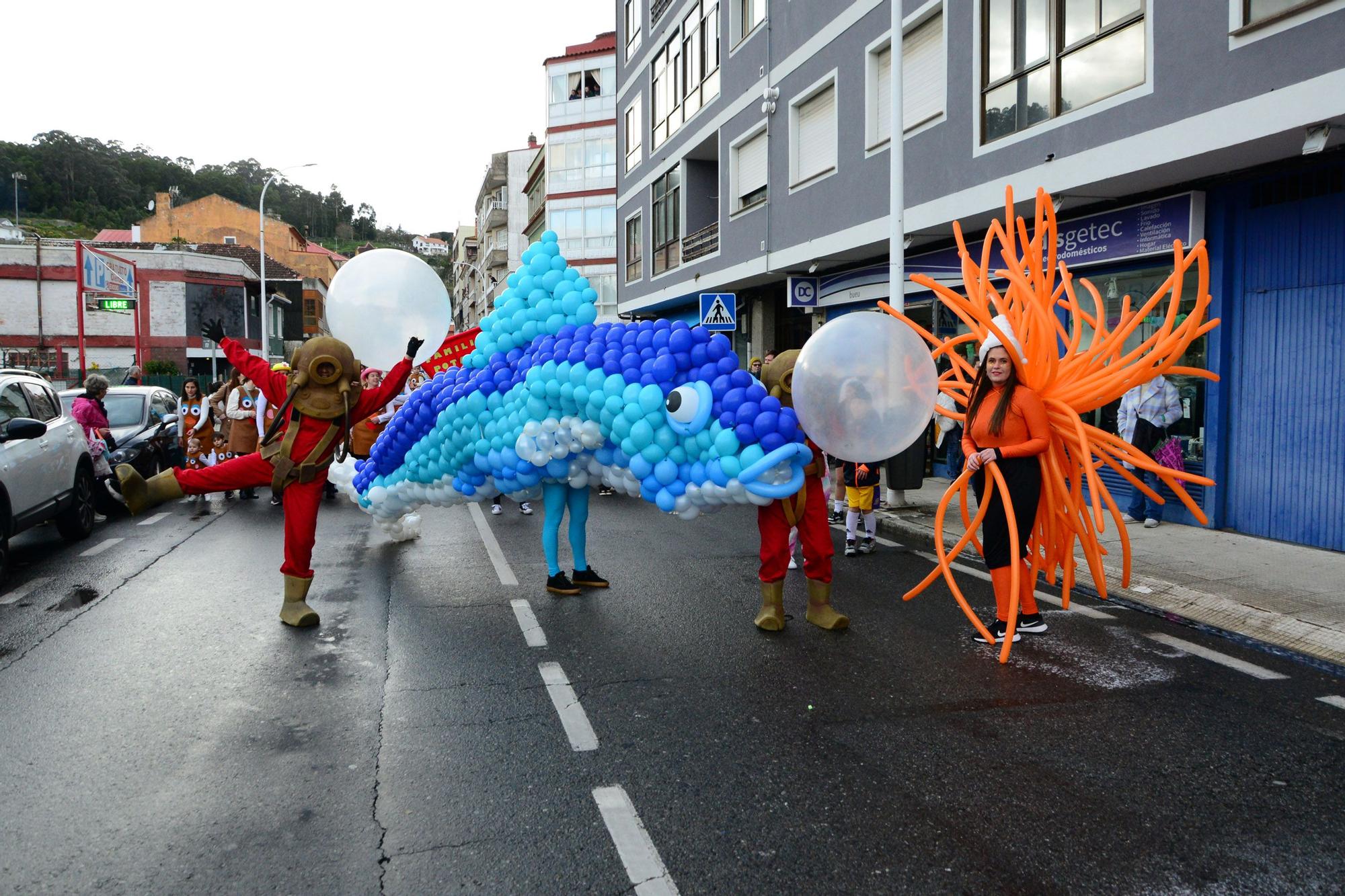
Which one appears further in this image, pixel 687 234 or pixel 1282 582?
pixel 687 234

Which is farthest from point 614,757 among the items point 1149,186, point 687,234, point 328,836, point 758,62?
point 687,234

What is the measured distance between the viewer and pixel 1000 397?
549cm

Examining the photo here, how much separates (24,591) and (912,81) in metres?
12.1

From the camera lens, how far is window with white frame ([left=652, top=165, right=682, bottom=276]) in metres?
23.5

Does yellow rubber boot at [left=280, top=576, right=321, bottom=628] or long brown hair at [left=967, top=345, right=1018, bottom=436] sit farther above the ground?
long brown hair at [left=967, top=345, right=1018, bottom=436]

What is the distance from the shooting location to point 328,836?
3270 mm

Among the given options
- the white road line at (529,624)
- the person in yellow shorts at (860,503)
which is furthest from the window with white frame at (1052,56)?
the white road line at (529,624)

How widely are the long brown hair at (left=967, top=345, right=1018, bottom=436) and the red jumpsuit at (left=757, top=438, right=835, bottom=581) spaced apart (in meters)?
0.99

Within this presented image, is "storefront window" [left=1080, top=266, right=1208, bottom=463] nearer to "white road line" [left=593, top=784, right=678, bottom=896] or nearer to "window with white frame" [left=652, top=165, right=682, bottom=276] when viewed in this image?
"white road line" [left=593, top=784, right=678, bottom=896]

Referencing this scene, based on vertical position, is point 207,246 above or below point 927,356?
above

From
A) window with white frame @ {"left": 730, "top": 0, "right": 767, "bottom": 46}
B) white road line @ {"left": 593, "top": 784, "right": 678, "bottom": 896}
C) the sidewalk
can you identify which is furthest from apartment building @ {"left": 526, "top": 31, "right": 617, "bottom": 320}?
white road line @ {"left": 593, "top": 784, "right": 678, "bottom": 896}

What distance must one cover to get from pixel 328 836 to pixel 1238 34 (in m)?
9.23

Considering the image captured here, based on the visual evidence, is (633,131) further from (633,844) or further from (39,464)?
(633,844)

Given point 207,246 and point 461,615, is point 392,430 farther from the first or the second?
point 207,246
